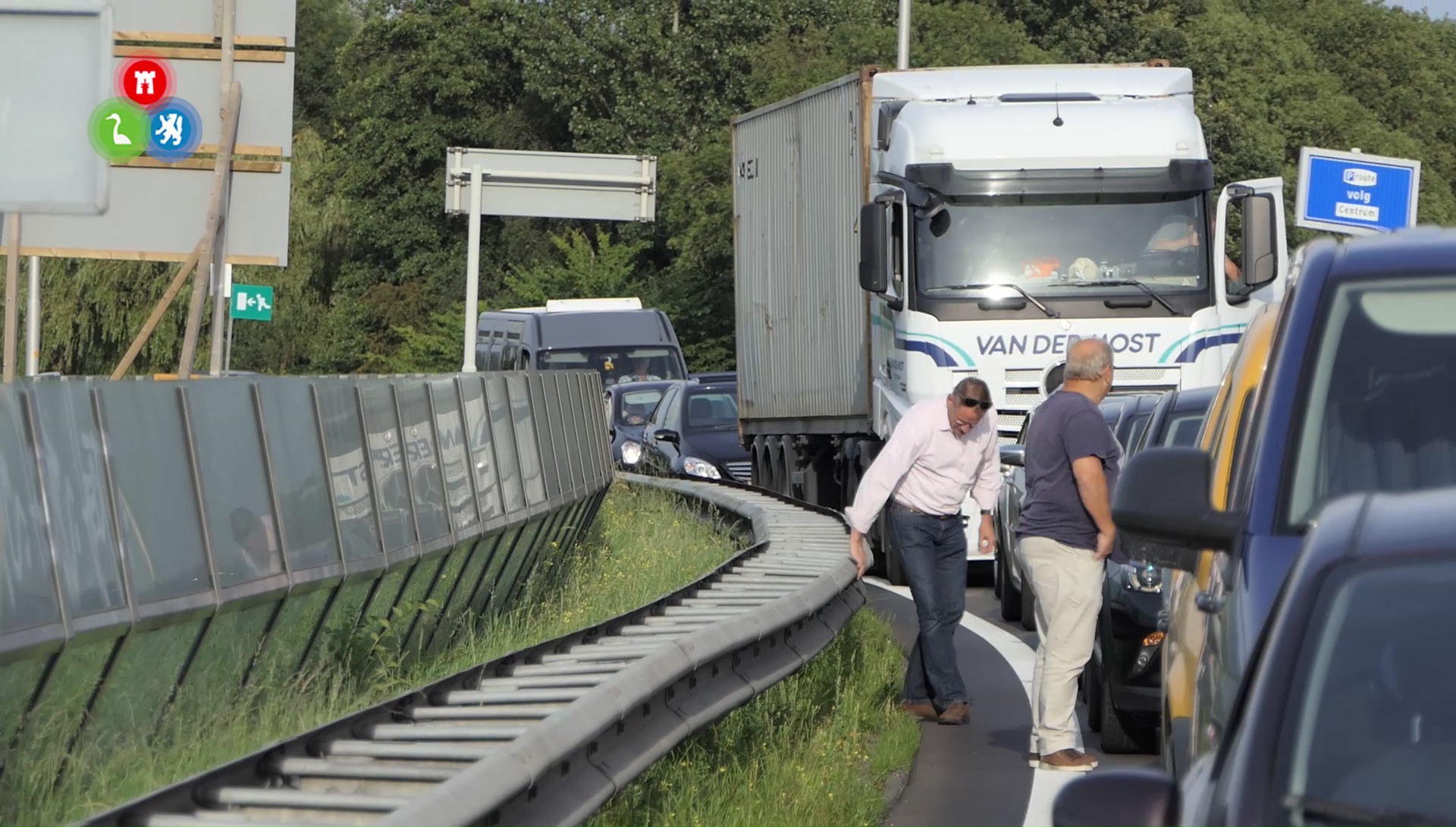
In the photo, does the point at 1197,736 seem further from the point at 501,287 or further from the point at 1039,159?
the point at 501,287

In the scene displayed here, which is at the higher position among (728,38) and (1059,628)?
(728,38)

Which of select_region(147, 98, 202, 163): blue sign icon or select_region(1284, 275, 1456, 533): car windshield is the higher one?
select_region(147, 98, 202, 163): blue sign icon

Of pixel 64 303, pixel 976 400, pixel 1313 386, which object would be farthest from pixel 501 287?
pixel 1313 386

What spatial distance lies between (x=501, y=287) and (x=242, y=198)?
184 feet

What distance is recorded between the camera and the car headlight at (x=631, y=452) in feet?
93.4

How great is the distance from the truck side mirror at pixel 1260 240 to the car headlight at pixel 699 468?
10871mm

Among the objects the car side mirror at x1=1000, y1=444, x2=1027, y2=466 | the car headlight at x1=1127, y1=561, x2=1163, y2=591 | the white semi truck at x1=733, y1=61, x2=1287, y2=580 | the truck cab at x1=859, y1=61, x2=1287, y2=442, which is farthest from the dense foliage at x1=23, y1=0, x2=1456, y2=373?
the car headlight at x1=1127, y1=561, x2=1163, y2=591

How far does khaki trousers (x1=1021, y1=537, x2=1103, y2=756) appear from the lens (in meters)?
9.65

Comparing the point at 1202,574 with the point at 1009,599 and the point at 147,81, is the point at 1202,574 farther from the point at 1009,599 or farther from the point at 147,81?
the point at 147,81

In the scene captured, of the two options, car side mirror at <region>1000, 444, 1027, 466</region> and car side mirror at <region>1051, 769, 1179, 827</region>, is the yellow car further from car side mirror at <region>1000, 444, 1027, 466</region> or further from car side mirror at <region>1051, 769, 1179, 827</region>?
car side mirror at <region>1000, 444, 1027, 466</region>

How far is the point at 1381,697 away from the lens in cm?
332

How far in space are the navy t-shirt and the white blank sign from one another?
4.22 metres

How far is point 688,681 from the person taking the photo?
7273 millimetres

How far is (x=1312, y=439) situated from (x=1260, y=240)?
1304cm
